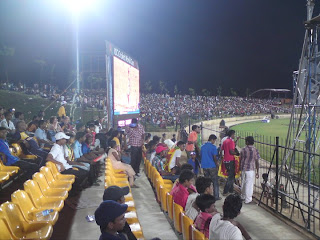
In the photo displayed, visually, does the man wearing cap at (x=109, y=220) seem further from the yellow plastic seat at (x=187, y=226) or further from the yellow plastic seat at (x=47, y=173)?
the yellow plastic seat at (x=47, y=173)

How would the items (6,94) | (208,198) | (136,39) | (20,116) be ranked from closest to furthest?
(208,198)
(20,116)
(6,94)
(136,39)

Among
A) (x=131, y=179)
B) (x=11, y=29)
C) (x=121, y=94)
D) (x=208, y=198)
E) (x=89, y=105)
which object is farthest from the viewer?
(x=11, y=29)

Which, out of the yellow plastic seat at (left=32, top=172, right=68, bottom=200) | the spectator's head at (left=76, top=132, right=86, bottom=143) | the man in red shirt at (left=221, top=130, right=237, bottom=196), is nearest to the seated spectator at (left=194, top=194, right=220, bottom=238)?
the yellow plastic seat at (left=32, top=172, right=68, bottom=200)

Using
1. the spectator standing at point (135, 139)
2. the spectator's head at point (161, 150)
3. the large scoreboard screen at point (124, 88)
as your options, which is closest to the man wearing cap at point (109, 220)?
the spectator's head at point (161, 150)

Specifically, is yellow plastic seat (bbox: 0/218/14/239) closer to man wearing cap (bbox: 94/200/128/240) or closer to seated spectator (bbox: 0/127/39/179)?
man wearing cap (bbox: 94/200/128/240)

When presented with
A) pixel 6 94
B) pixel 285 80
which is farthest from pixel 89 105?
pixel 285 80

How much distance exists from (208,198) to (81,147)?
545 centimetres

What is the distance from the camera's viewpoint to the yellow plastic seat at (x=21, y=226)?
343cm

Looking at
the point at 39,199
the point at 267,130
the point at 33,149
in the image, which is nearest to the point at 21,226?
the point at 39,199

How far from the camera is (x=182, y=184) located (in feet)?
15.0

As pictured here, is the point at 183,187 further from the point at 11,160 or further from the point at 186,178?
the point at 11,160

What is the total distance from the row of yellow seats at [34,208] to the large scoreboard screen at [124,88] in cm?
624

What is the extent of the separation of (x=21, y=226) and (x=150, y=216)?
8.31 ft

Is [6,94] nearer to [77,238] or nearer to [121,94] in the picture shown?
[121,94]
